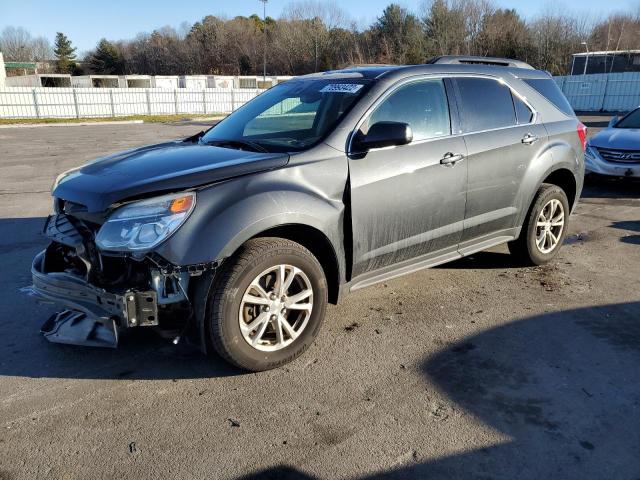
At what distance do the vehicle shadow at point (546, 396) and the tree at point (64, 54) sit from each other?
10818 centimetres

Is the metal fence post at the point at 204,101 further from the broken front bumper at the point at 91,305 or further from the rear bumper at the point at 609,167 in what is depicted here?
the broken front bumper at the point at 91,305

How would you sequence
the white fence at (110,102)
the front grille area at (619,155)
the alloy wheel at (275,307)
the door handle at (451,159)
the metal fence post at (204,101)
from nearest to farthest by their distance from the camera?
the alloy wheel at (275,307) < the door handle at (451,159) < the front grille area at (619,155) < the white fence at (110,102) < the metal fence post at (204,101)

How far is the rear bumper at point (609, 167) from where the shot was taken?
882cm

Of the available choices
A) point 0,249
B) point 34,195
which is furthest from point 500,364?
point 34,195

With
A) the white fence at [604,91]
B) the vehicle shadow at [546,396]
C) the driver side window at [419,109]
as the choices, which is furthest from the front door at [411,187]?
the white fence at [604,91]

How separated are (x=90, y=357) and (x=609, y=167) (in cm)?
872

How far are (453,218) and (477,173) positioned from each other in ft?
1.44

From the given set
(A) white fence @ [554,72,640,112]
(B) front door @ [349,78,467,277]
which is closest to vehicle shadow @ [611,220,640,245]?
(B) front door @ [349,78,467,277]

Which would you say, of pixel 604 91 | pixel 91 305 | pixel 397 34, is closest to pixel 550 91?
pixel 91 305

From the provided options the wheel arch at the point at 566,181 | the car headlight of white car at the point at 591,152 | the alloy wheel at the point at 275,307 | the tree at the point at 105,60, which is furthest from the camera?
the tree at the point at 105,60

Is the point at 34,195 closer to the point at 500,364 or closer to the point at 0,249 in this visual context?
the point at 0,249

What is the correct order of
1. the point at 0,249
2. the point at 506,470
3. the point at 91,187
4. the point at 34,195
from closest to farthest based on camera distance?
1. the point at 506,470
2. the point at 91,187
3. the point at 0,249
4. the point at 34,195

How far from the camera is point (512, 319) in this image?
416 centimetres

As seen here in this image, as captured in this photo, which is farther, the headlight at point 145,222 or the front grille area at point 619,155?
the front grille area at point 619,155
